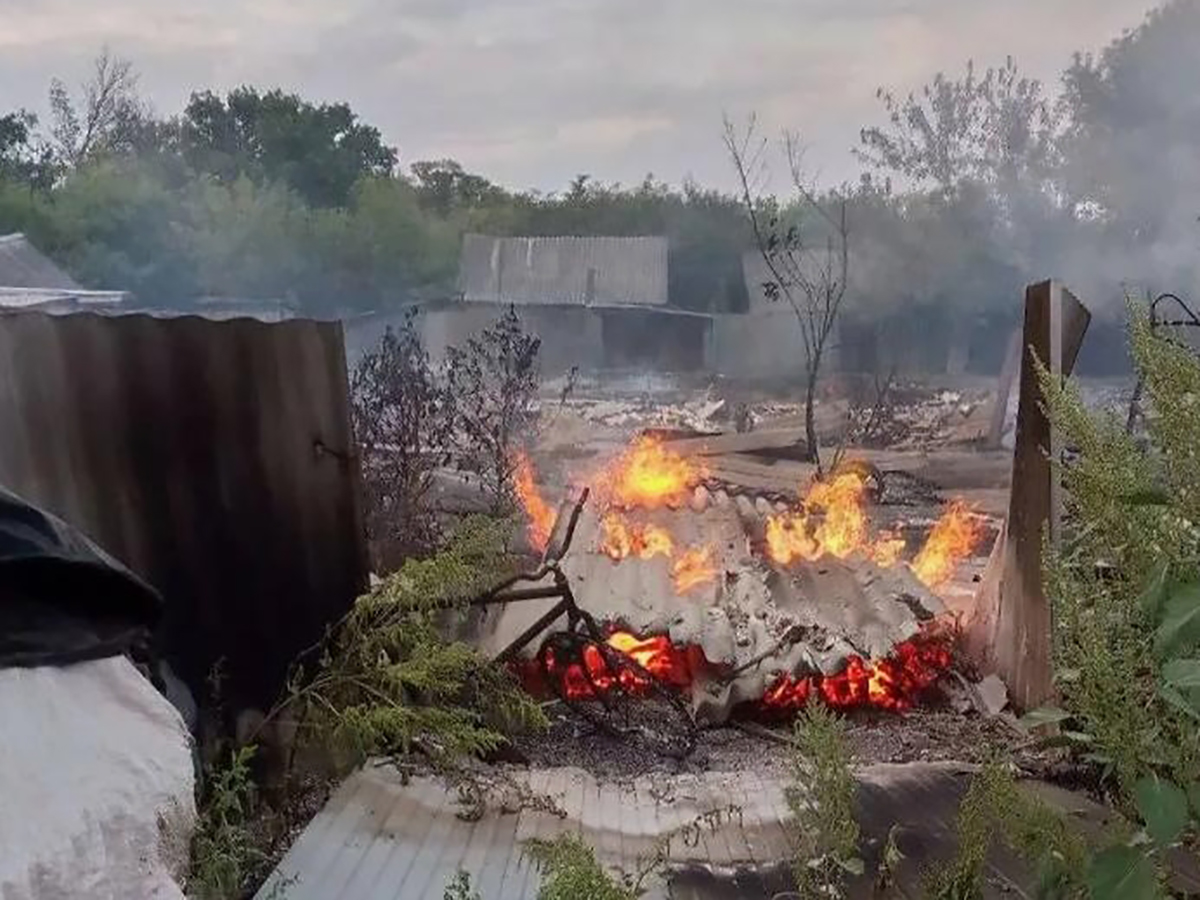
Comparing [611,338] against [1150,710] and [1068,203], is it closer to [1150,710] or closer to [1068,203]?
[1068,203]

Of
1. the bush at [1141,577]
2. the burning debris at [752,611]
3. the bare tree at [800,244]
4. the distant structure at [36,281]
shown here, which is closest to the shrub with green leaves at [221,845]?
the burning debris at [752,611]

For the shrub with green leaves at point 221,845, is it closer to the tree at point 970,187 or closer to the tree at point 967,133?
the tree at point 967,133

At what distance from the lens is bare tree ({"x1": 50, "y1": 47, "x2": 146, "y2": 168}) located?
1427 centimetres

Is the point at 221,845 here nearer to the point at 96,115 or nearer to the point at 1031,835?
the point at 1031,835

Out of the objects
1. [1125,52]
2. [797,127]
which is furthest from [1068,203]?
[797,127]

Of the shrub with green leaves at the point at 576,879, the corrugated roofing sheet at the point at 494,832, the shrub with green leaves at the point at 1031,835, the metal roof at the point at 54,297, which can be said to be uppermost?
the metal roof at the point at 54,297

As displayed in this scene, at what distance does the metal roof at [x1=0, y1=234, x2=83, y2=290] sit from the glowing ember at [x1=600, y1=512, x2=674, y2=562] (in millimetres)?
8661

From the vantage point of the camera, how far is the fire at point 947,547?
23.4 feet

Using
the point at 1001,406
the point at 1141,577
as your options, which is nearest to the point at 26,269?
the point at 1001,406

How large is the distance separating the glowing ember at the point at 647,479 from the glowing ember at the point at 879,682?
8.86 feet

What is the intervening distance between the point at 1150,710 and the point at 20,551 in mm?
1849

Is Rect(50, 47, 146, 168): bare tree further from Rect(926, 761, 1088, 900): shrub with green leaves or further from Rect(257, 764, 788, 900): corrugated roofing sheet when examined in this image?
Rect(926, 761, 1088, 900): shrub with green leaves

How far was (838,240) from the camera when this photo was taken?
14.1 m

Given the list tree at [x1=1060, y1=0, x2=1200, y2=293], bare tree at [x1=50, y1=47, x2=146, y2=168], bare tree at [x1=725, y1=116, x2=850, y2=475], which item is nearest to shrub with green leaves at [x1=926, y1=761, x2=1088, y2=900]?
bare tree at [x1=725, y1=116, x2=850, y2=475]
